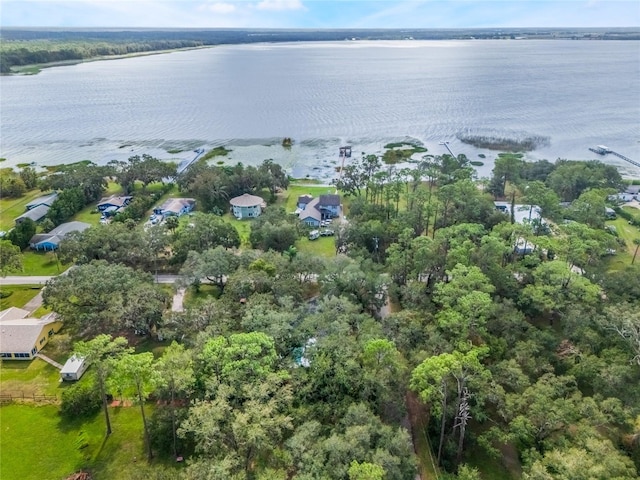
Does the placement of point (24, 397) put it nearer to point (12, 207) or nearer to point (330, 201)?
point (330, 201)

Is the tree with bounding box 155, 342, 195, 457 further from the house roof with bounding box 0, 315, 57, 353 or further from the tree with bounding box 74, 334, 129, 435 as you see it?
the house roof with bounding box 0, 315, 57, 353

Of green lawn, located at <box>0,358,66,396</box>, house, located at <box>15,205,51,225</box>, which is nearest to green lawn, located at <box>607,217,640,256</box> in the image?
green lawn, located at <box>0,358,66,396</box>

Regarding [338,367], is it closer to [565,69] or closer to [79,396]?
[79,396]

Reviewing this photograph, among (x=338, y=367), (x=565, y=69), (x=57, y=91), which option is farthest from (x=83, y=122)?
(x=565, y=69)

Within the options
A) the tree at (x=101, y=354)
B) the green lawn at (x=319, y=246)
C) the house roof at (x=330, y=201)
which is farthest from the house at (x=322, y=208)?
the tree at (x=101, y=354)

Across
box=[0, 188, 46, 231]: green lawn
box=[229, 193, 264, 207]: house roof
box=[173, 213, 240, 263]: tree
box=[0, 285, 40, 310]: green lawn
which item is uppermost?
box=[173, 213, 240, 263]: tree

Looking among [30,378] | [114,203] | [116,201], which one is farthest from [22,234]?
[30,378]

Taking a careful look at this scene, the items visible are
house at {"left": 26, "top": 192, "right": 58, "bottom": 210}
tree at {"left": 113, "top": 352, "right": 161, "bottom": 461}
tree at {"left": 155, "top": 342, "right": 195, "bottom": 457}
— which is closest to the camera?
tree at {"left": 113, "top": 352, "right": 161, "bottom": 461}
